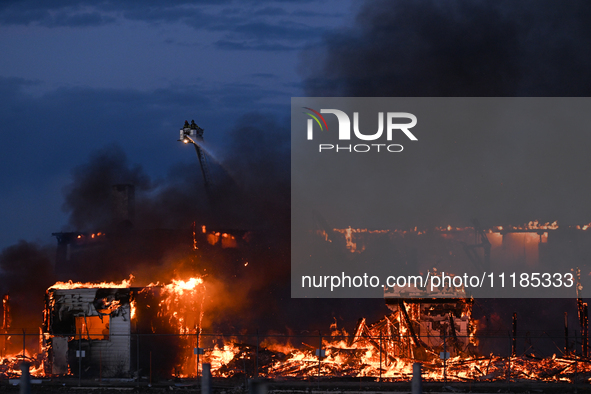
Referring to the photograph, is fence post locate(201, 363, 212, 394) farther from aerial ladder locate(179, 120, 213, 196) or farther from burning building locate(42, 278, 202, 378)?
aerial ladder locate(179, 120, 213, 196)

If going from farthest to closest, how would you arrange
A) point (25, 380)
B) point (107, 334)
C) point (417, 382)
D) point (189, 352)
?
point (189, 352) → point (107, 334) → point (25, 380) → point (417, 382)

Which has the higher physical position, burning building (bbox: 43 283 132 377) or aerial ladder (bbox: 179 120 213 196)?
aerial ladder (bbox: 179 120 213 196)

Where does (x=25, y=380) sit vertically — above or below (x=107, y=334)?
above

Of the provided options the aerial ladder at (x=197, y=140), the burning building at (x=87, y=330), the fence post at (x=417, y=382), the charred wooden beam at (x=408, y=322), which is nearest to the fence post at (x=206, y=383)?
the fence post at (x=417, y=382)

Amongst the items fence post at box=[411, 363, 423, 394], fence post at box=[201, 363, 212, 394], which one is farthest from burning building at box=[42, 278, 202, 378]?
fence post at box=[411, 363, 423, 394]

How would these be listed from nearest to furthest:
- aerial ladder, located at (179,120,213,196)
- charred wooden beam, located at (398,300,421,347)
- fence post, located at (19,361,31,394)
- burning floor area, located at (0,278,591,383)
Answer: fence post, located at (19,361,31,394), burning floor area, located at (0,278,591,383), charred wooden beam, located at (398,300,421,347), aerial ladder, located at (179,120,213,196)

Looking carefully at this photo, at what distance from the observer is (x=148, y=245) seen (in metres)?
50.0

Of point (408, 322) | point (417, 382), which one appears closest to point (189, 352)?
point (408, 322)

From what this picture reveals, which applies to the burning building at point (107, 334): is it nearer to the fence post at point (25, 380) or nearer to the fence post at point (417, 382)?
the fence post at point (25, 380)

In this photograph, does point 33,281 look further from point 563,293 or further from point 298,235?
point 563,293

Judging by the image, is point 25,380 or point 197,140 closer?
point 25,380

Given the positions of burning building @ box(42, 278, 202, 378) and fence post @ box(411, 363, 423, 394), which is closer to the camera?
fence post @ box(411, 363, 423, 394)

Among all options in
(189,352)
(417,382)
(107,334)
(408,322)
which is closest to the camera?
(417,382)

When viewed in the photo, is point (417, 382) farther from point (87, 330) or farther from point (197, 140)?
point (197, 140)
